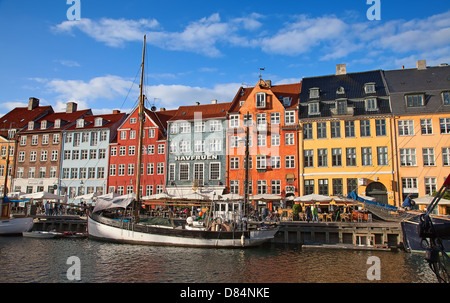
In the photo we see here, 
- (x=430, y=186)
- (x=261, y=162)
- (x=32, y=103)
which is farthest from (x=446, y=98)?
(x=32, y=103)

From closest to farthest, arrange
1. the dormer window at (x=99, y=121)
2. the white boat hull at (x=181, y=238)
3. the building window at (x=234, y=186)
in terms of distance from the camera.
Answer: the white boat hull at (x=181, y=238) < the building window at (x=234, y=186) < the dormer window at (x=99, y=121)

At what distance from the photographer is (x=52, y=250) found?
26344 mm

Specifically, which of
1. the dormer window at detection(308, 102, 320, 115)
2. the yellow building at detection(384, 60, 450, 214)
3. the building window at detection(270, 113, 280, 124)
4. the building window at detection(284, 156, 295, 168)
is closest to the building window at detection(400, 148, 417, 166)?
the yellow building at detection(384, 60, 450, 214)

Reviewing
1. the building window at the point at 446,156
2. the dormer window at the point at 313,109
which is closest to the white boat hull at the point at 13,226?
the dormer window at the point at 313,109

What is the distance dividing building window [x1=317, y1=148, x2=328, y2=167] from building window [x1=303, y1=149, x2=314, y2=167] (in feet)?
2.33

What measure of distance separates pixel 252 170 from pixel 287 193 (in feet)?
17.0

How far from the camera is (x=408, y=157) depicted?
39.0m

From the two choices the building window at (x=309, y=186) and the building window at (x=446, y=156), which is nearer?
the building window at (x=446, y=156)

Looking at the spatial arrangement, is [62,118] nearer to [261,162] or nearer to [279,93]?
[261,162]

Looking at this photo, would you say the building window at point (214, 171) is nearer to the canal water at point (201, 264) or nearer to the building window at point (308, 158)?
the building window at point (308, 158)

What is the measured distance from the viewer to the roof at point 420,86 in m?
39.3

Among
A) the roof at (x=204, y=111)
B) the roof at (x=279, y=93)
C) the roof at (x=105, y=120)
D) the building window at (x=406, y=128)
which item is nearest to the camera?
the building window at (x=406, y=128)

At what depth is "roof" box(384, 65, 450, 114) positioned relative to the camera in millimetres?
39281

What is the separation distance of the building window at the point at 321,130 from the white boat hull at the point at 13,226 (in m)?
33.1
